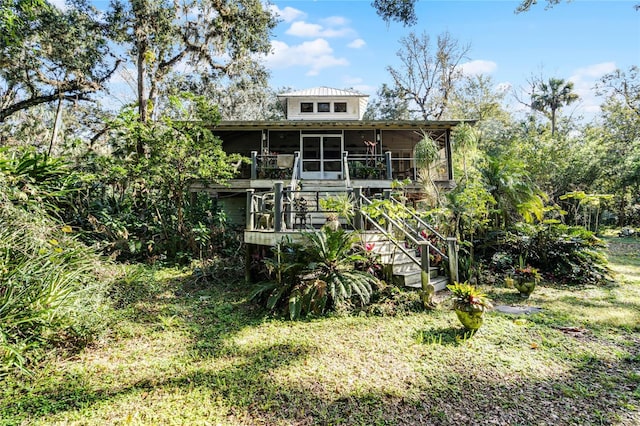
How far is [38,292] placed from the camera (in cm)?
360

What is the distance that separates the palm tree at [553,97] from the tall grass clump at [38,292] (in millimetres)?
31666

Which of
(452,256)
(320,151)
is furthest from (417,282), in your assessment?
(320,151)

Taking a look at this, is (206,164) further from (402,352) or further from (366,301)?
(402,352)

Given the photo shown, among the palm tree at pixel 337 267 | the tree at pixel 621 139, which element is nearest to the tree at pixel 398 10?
the palm tree at pixel 337 267

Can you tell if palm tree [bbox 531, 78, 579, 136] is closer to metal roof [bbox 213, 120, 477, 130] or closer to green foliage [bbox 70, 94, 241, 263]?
metal roof [bbox 213, 120, 477, 130]

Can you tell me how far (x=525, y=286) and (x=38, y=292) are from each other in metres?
7.27

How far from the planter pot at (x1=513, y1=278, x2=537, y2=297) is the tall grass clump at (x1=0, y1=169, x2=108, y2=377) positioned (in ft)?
22.0

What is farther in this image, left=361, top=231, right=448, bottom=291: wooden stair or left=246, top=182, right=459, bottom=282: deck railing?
left=246, top=182, right=459, bottom=282: deck railing

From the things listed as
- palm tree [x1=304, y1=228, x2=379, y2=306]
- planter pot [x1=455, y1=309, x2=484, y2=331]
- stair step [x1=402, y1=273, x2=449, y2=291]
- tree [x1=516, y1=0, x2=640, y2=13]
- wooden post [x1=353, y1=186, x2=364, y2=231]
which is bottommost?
planter pot [x1=455, y1=309, x2=484, y2=331]

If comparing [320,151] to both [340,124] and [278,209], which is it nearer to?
[340,124]

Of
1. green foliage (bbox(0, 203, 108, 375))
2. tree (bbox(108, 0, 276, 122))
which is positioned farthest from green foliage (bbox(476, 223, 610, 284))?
tree (bbox(108, 0, 276, 122))

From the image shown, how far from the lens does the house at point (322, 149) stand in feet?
38.9

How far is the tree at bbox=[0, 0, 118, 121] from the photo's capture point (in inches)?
435

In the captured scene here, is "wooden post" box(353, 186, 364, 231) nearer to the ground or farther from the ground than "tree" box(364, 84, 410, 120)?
nearer to the ground
